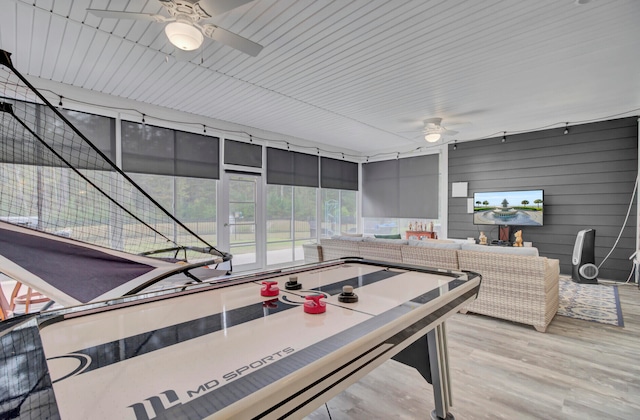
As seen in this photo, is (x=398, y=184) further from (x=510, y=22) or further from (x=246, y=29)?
(x=246, y=29)

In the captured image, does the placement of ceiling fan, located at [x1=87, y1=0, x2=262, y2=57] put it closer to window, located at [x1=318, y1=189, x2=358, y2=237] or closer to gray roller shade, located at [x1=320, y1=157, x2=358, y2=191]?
gray roller shade, located at [x1=320, y1=157, x2=358, y2=191]

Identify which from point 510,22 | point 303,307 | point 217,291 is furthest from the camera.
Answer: point 510,22

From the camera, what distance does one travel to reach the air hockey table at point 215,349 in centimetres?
67

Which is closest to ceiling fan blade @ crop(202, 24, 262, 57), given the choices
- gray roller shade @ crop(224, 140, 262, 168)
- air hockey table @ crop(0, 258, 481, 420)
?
air hockey table @ crop(0, 258, 481, 420)

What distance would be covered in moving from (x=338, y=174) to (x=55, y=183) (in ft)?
17.4

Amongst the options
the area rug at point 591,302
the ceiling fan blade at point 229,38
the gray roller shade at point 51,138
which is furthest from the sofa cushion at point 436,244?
the gray roller shade at point 51,138

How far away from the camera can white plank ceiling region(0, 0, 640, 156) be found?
236 cm

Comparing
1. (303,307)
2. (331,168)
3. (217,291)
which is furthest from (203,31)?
(331,168)

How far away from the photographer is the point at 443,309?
1461mm

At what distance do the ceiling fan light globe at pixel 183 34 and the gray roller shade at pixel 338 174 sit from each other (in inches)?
197

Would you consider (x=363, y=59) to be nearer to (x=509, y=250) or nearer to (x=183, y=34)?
(x=183, y=34)

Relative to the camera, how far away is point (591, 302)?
150 inches

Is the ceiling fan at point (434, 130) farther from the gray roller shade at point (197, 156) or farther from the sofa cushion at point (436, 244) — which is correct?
the gray roller shade at point (197, 156)

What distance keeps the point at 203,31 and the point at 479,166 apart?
573 cm
